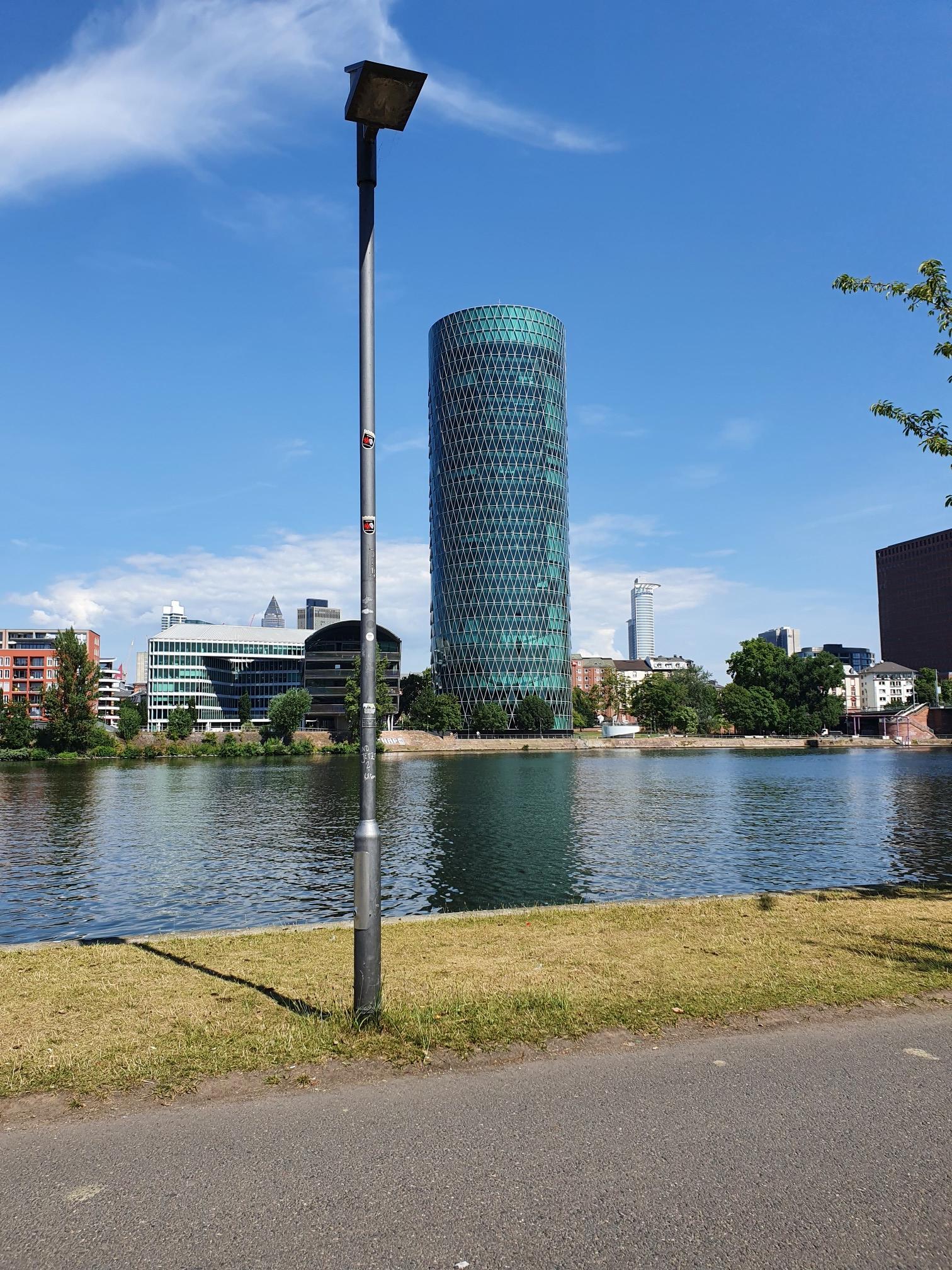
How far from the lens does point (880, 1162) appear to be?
258 inches

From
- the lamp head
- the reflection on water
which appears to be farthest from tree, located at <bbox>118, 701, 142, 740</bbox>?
the lamp head

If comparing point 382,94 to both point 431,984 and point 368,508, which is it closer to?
point 368,508

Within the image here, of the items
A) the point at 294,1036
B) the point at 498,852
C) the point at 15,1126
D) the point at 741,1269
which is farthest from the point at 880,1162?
the point at 498,852

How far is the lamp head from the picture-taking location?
31.6 feet

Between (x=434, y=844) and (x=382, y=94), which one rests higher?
(x=382, y=94)

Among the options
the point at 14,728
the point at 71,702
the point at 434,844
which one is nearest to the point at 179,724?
the point at 71,702

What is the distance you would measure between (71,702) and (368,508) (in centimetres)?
14209

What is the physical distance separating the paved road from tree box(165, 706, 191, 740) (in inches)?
6361

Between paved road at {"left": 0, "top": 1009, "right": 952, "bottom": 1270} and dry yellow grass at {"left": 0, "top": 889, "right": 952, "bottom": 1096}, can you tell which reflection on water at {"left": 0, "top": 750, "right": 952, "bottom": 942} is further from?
paved road at {"left": 0, "top": 1009, "right": 952, "bottom": 1270}

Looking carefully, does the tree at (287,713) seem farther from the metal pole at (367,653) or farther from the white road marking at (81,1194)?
the white road marking at (81,1194)

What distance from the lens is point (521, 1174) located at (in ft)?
21.0

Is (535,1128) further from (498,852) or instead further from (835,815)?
(835,815)

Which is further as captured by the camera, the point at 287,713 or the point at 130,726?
the point at 287,713

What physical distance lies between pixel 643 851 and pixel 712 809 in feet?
69.0
